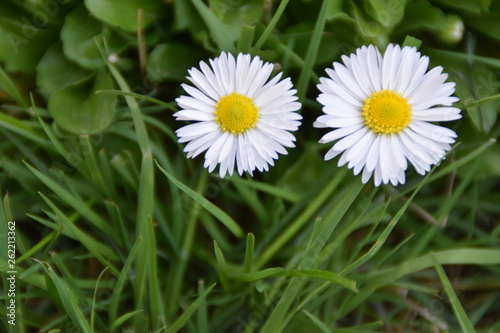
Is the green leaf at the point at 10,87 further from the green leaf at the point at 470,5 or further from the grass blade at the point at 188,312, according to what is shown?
the green leaf at the point at 470,5

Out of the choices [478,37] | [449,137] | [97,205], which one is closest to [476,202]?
[449,137]

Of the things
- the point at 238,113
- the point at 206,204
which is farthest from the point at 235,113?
the point at 206,204

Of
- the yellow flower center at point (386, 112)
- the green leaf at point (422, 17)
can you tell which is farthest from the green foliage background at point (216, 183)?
the yellow flower center at point (386, 112)

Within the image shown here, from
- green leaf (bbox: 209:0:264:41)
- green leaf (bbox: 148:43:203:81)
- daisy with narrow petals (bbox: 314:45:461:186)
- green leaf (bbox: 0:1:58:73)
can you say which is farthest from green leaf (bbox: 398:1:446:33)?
green leaf (bbox: 0:1:58:73)

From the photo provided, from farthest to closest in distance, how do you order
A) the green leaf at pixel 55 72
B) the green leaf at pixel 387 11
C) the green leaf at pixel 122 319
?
the green leaf at pixel 55 72, the green leaf at pixel 387 11, the green leaf at pixel 122 319

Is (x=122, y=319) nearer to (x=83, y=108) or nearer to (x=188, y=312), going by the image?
(x=188, y=312)

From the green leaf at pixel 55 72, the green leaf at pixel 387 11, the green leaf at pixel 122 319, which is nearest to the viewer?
the green leaf at pixel 122 319

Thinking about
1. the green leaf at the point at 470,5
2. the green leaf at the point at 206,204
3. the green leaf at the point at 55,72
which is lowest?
the green leaf at the point at 206,204
